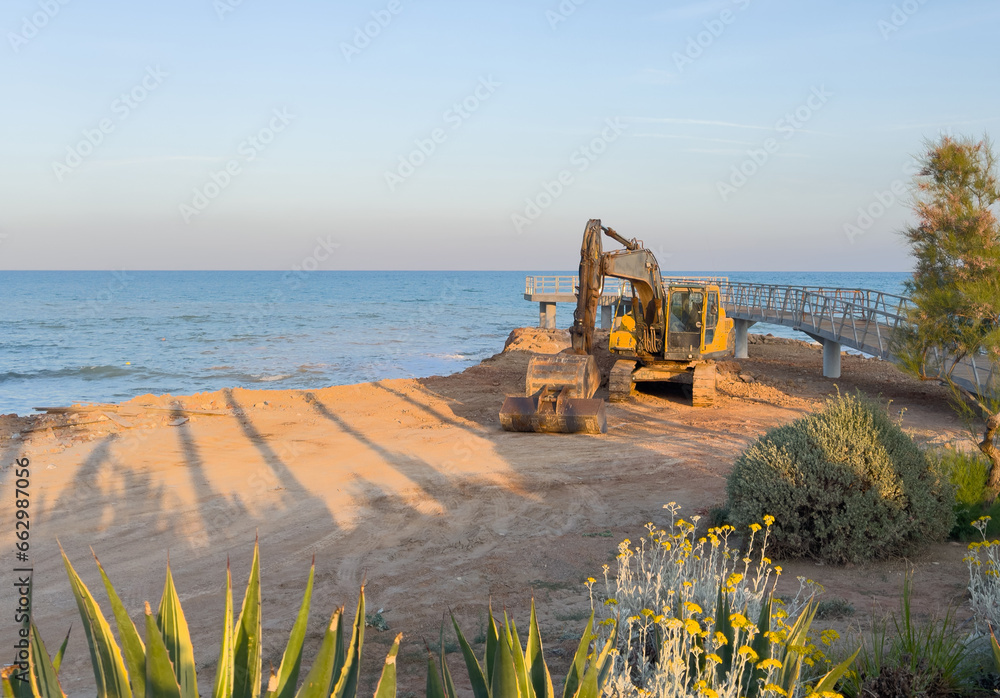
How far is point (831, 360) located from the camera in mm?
20406

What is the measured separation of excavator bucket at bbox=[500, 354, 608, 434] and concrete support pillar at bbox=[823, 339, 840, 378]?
28.9ft

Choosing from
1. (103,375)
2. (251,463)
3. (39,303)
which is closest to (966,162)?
(251,463)

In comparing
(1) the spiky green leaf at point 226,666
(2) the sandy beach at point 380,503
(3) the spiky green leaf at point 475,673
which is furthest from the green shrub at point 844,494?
(1) the spiky green leaf at point 226,666

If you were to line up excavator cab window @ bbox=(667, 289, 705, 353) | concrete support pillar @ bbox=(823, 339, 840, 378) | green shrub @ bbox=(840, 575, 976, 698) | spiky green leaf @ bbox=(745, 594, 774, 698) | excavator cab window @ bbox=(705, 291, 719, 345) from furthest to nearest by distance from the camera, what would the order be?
concrete support pillar @ bbox=(823, 339, 840, 378), excavator cab window @ bbox=(705, 291, 719, 345), excavator cab window @ bbox=(667, 289, 705, 353), green shrub @ bbox=(840, 575, 976, 698), spiky green leaf @ bbox=(745, 594, 774, 698)

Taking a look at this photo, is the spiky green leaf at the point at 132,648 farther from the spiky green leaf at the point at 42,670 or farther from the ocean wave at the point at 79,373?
the ocean wave at the point at 79,373

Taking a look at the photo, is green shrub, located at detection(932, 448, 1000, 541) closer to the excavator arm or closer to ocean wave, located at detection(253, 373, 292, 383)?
the excavator arm

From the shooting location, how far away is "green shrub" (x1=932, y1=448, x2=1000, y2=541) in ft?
23.5

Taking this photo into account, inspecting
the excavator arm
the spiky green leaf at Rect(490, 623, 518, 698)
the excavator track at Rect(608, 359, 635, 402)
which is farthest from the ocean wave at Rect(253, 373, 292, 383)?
the spiky green leaf at Rect(490, 623, 518, 698)

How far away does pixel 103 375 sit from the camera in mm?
25969

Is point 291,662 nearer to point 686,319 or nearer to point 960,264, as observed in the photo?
point 960,264

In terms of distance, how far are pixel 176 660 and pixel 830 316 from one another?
22008 millimetres

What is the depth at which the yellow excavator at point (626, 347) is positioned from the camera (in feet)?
43.9

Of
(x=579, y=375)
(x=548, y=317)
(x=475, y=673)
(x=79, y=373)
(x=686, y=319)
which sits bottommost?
(x=79, y=373)

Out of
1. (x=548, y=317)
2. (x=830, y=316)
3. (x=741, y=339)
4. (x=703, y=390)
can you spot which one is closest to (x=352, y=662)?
(x=703, y=390)
